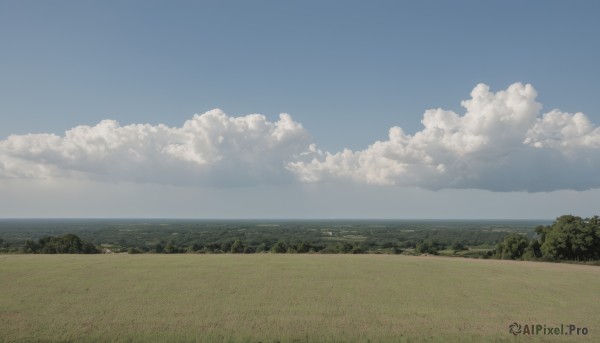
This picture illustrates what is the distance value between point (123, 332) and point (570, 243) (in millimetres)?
60812

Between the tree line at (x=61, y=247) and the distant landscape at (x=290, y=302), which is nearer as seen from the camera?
the distant landscape at (x=290, y=302)

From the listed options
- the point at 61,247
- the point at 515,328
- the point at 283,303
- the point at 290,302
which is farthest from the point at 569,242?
the point at 61,247

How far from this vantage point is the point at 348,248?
78625 mm

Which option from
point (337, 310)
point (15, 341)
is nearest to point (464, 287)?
point (337, 310)


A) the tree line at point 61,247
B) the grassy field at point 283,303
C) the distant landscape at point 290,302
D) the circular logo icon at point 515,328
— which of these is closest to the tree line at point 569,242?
the distant landscape at point 290,302

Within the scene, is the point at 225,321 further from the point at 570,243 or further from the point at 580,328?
the point at 570,243

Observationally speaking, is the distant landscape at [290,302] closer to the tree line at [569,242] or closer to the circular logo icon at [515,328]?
the circular logo icon at [515,328]

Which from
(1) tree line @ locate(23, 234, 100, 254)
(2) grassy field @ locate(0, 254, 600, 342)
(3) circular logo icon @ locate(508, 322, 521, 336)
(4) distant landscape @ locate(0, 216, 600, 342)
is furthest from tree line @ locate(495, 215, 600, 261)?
(1) tree line @ locate(23, 234, 100, 254)

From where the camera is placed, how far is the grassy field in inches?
842

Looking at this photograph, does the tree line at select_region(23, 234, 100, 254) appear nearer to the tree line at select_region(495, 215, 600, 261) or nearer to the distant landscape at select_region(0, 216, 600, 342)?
the distant landscape at select_region(0, 216, 600, 342)

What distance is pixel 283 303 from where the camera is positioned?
27.7 m

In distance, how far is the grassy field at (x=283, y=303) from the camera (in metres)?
21.4

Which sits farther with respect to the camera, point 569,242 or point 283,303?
point 569,242

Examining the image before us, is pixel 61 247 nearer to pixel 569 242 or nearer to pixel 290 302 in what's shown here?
pixel 290 302
